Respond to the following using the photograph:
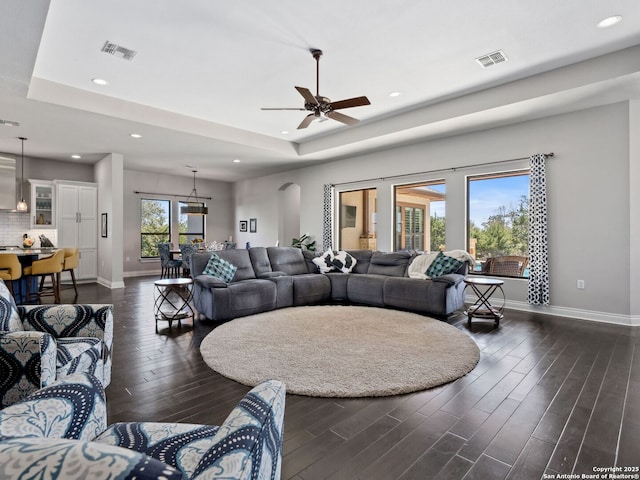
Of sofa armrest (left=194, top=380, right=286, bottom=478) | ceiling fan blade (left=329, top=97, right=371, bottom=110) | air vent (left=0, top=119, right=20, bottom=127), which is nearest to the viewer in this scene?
sofa armrest (left=194, top=380, right=286, bottom=478)

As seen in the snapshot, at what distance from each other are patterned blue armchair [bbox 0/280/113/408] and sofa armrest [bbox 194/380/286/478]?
1355 mm

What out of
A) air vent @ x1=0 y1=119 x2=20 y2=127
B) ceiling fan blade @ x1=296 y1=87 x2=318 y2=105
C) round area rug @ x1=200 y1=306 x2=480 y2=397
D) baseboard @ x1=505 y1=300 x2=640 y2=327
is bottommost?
round area rug @ x1=200 y1=306 x2=480 y2=397

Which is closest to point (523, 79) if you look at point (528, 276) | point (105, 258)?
point (528, 276)

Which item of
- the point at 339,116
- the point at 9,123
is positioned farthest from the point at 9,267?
the point at 339,116

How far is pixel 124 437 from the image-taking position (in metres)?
1.17

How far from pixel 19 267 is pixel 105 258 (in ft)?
8.45

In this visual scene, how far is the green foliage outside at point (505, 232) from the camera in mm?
5539

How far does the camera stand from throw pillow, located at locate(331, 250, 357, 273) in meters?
6.16

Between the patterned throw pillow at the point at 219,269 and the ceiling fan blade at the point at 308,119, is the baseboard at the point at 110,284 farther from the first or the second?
the ceiling fan blade at the point at 308,119

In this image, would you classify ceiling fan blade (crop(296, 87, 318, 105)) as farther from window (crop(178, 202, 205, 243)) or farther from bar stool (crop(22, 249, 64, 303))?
window (crop(178, 202, 205, 243))

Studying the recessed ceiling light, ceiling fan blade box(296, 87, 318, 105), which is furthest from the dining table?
the recessed ceiling light

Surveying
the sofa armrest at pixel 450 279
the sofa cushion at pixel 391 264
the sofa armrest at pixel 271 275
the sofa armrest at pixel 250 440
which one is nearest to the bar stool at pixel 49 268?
the sofa armrest at pixel 271 275

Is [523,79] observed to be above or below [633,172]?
above

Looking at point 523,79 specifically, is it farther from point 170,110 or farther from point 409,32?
point 170,110
